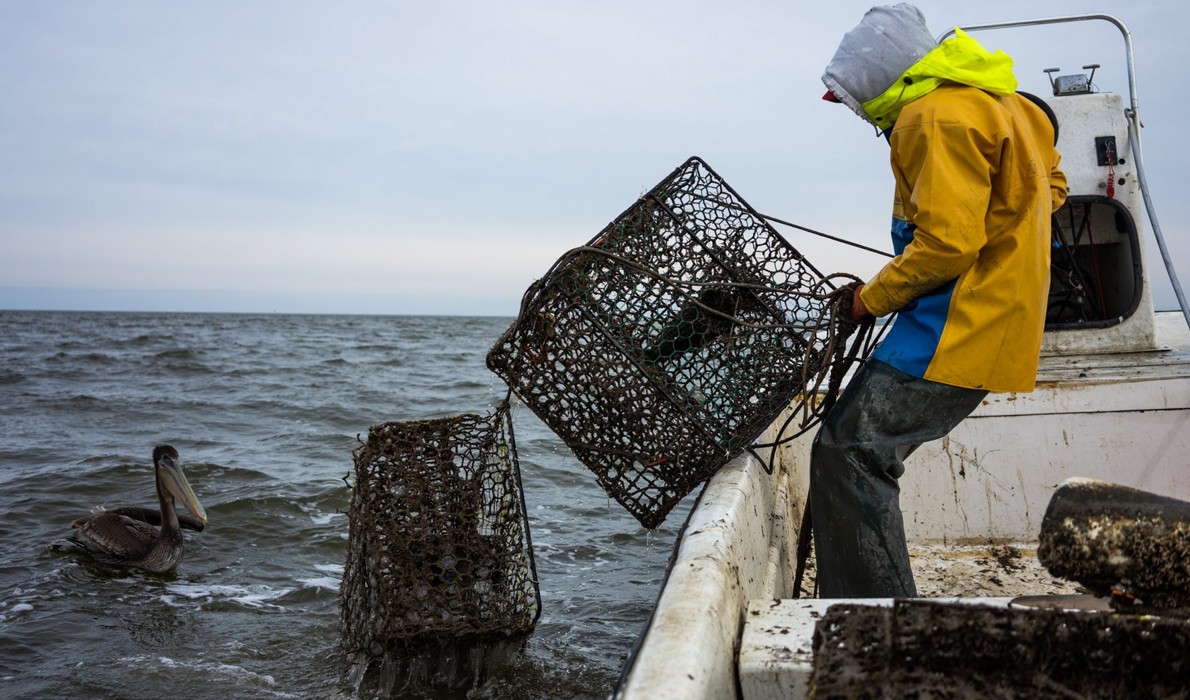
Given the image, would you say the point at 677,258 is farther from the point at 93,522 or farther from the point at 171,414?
the point at 171,414

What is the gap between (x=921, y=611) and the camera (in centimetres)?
157

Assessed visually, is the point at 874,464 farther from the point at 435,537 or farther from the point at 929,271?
the point at 435,537

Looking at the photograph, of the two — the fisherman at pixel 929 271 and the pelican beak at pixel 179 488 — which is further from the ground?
the fisherman at pixel 929 271

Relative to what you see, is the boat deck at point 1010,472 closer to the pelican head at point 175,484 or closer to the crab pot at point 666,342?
the crab pot at point 666,342

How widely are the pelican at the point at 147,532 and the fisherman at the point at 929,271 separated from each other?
4700 millimetres

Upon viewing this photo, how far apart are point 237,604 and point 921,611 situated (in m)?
4.37

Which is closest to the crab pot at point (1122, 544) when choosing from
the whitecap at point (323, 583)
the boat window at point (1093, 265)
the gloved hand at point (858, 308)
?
the gloved hand at point (858, 308)

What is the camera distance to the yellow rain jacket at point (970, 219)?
2488 mm

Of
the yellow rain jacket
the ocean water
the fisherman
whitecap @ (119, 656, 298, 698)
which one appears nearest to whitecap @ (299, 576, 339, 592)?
the ocean water

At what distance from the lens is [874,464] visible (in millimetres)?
2801

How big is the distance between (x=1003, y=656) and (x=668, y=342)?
5.78ft

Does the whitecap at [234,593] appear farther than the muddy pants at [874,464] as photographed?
Yes

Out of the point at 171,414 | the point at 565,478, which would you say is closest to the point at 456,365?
the point at 171,414

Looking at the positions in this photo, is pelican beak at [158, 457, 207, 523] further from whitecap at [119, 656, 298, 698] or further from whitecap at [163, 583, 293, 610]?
whitecap at [119, 656, 298, 698]
